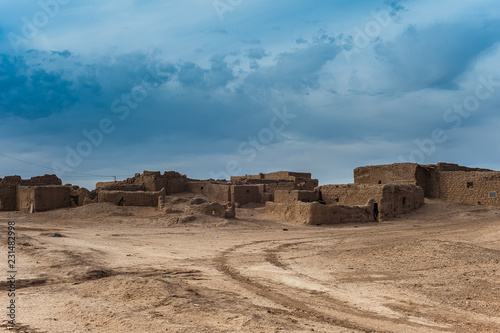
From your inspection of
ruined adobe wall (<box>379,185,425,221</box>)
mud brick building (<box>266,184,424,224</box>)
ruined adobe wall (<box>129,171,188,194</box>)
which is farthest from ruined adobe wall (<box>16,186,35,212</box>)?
ruined adobe wall (<box>379,185,425,221</box>)

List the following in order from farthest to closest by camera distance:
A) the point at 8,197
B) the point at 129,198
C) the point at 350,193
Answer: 1. the point at 8,197
2. the point at 350,193
3. the point at 129,198

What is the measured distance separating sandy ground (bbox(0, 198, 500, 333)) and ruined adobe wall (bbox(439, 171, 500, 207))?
1207 cm

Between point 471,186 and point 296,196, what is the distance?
11206mm

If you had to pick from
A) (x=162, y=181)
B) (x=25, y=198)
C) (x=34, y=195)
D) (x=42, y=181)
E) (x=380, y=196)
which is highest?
(x=42, y=181)

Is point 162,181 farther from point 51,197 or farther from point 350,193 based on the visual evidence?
point 350,193

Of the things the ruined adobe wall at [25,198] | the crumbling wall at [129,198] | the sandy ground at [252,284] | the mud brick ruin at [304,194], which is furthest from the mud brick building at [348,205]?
the ruined adobe wall at [25,198]

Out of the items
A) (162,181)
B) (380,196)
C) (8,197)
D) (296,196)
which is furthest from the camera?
(162,181)

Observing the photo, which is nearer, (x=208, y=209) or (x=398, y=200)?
(x=208, y=209)

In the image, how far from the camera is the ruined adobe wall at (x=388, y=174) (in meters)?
28.8

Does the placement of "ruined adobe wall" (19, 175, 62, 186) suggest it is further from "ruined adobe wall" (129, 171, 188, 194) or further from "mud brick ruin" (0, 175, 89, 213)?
"ruined adobe wall" (129, 171, 188, 194)

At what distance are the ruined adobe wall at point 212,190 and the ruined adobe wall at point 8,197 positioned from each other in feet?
37.1

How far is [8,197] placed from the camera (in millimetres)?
26875

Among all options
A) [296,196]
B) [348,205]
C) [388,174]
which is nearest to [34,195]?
[296,196]

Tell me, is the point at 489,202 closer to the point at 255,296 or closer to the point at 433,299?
the point at 433,299
